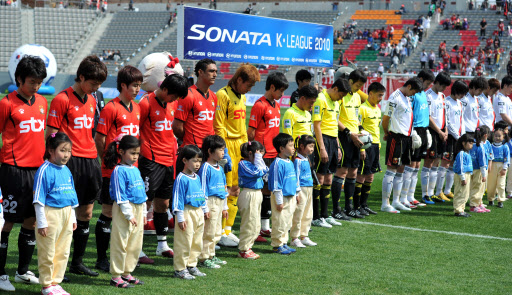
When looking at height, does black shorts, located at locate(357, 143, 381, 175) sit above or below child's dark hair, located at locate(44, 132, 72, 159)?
below

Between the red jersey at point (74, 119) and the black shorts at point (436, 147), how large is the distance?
265 inches

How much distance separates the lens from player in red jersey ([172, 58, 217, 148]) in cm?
645

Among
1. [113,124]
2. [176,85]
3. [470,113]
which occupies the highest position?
[176,85]

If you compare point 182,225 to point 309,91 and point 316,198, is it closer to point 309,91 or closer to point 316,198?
point 309,91

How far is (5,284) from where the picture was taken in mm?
4996

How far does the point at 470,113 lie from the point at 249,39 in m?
4.43

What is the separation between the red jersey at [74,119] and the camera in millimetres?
5219

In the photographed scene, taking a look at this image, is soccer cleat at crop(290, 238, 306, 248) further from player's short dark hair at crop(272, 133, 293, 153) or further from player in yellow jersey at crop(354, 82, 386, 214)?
player in yellow jersey at crop(354, 82, 386, 214)

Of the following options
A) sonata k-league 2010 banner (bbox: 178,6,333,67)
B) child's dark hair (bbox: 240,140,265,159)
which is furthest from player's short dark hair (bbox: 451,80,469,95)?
child's dark hair (bbox: 240,140,265,159)

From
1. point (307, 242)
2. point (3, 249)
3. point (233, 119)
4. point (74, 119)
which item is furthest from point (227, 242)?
point (3, 249)

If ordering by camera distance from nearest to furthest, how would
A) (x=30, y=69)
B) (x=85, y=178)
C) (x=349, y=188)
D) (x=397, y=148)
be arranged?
(x=30, y=69) → (x=85, y=178) → (x=349, y=188) → (x=397, y=148)

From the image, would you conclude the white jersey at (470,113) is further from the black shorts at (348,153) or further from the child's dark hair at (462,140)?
the black shorts at (348,153)

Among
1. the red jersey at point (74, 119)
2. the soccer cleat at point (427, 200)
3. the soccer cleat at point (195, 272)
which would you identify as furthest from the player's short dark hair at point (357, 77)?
the red jersey at point (74, 119)

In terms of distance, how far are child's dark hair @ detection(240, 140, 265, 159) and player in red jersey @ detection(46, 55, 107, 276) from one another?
183 centimetres
